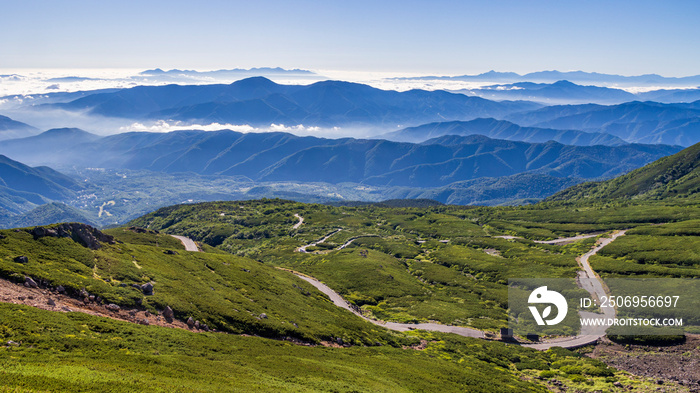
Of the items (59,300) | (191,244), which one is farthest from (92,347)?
(191,244)

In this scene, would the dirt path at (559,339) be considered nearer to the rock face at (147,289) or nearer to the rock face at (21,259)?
the rock face at (147,289)

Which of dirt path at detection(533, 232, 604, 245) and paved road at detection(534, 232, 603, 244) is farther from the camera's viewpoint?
paved road at detection(534, 232, 603, 244)

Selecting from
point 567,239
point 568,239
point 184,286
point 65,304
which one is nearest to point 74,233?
point 184,286

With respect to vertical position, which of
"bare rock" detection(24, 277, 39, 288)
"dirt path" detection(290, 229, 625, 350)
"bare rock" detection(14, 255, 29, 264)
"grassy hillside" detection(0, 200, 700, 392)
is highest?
"bare rock" detection(14, 255, 29, 264)

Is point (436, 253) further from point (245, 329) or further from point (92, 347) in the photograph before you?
point (92, 347)

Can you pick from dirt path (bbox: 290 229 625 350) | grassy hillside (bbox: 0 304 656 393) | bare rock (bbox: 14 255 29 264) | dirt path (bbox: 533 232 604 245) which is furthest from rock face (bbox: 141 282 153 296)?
dirt path (bbox: 533 232 604 245)

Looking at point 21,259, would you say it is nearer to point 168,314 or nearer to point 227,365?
point 168,314
